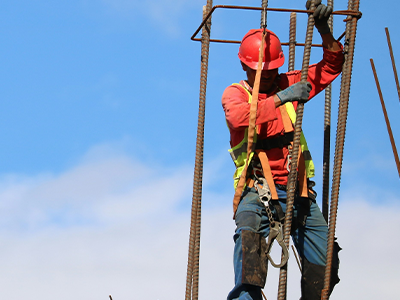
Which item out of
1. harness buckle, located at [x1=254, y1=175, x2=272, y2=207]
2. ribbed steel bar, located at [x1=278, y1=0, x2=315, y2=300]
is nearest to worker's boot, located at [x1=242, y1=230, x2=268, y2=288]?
ribbed steel bar, located at [x1=278, y1=0, x2=315, y2=300]

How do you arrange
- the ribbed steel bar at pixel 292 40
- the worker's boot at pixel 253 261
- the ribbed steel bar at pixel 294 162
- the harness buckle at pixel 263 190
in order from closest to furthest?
1. the ribbed steel bar at pixel 294 162
2. the worker's boot at pixel 253 261
3. the harness buckle at pixel 263 190
4. the ribbed steel bar at pixel 292 40

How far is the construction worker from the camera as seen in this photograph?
6.64 meters

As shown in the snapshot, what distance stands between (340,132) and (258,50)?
4.36 feet

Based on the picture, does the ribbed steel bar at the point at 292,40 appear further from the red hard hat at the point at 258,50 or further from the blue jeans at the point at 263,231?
the blue jeans at the point at 263,231

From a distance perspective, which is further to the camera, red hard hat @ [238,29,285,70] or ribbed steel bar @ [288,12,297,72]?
ribbed steel bar @ [288,12,297,72]

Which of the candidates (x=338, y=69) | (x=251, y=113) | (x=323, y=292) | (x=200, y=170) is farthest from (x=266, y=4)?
(x=323, y=292)

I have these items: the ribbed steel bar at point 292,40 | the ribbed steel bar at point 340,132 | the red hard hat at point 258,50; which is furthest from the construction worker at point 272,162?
the ribbed steel bar at point 292,40

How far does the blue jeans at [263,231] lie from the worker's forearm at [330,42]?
5.74 ft

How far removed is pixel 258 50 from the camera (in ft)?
23.4

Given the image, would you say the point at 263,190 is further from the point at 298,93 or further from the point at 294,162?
the point at 298,93

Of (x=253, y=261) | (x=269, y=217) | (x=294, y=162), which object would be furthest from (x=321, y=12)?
(x=253, y=261)

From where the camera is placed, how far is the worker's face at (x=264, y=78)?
23.3 feet

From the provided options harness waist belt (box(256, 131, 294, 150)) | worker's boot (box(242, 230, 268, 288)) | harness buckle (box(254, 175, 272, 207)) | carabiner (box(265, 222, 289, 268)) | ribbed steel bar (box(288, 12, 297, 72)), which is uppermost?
ribbed steel bar (box(288, 12, 297, 72))

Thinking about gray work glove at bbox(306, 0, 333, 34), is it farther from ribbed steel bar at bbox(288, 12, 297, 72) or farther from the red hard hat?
ribbed steel bar at bbox(288, 12, 297, 72)
